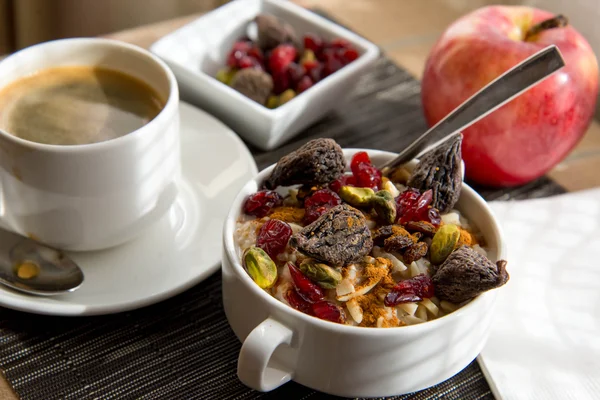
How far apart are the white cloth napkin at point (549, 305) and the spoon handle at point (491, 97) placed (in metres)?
0.24

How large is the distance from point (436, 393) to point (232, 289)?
13.2 inches

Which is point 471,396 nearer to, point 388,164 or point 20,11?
point 388,164

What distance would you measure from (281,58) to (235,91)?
17 centimetres

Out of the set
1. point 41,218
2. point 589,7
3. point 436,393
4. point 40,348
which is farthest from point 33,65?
point 589,7

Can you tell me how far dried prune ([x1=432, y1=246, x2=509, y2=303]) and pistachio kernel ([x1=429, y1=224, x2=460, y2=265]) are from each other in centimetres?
3

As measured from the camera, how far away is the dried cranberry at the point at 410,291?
2.82 feet

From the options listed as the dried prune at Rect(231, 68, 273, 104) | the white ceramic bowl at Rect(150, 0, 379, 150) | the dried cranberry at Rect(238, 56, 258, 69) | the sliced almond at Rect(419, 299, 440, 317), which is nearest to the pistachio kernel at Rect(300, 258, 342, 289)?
the sliced almond at Rect(419, 299, 440, 317)

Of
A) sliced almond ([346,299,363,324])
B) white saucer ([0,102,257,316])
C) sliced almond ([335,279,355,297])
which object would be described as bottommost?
white saucer ([0,102,257,316])

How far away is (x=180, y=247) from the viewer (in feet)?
3.76

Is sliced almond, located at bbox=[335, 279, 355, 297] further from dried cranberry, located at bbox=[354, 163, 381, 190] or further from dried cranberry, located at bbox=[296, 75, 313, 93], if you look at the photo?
dried cranberry, located at bbox=[296, 75, 313, 93]

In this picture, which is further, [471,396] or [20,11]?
[20,11]

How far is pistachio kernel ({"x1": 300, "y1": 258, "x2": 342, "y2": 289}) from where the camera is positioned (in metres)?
0.86

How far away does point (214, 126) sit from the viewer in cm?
139

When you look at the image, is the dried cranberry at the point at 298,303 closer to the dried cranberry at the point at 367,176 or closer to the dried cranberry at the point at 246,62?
the dried cranberry at the point at 367,176
